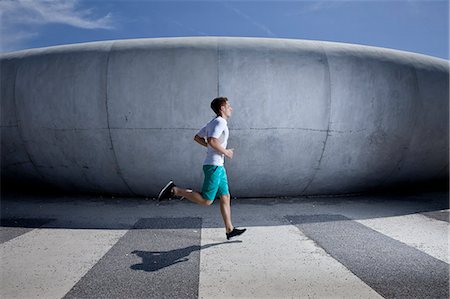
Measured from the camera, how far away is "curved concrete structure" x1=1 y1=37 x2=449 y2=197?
5816 mm

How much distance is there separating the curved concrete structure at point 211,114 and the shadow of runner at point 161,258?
2.59 meters

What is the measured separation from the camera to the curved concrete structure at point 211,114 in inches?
229

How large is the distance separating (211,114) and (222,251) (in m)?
2.84

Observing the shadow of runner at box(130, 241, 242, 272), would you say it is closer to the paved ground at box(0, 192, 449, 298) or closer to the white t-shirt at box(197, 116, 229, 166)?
the paved ground at box(0, 192, 449, 298)

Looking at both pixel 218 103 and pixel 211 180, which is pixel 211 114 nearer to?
pixel 218 103

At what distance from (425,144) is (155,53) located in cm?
539

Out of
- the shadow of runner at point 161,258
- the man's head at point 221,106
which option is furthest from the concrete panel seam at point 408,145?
the shadow of runner at point 161,258

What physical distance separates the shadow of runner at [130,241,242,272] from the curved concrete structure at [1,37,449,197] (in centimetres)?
259

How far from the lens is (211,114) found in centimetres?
576

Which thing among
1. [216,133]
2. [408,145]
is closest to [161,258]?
[216,133]

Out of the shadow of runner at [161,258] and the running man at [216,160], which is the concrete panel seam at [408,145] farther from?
the shadow of runner at [161,258]

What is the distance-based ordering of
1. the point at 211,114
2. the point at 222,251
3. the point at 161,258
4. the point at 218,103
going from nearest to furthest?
the point at 161,258 < the point at 222,251 < the point at 218,103 < the point at 211,114

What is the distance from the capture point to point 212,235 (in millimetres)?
4059

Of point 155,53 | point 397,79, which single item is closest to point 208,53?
point 155,53
